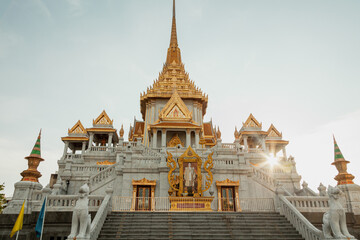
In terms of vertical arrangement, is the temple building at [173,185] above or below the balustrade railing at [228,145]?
below

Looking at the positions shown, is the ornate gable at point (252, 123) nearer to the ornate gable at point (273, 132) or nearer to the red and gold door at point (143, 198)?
the ornate gable at point (273, 132)

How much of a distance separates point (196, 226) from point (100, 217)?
4.31 metres

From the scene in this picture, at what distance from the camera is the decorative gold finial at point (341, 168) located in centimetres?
1800

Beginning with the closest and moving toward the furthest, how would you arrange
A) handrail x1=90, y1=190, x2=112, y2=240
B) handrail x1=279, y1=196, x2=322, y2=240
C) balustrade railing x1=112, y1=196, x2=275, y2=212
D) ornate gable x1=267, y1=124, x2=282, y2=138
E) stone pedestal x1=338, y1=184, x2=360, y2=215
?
handrail x1=90, y1=190, x2=112, y2=240
handrail x1=279, y1=196, x2=322, y2=240
balustrade railing x1=112, y1=196, x2=275, y2=212
stone pedestal x1=338, y1=184, x2=360, y2=215
ornate gable x1=267, y1=124, x2=282, y2=138

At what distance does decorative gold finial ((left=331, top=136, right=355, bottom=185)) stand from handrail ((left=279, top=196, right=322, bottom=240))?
726 cm

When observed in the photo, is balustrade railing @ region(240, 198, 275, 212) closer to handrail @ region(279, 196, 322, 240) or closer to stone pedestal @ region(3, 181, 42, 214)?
handrail @ region(279, 196, 322, 240)

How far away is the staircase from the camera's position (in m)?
11.3

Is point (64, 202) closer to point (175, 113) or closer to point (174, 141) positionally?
point (174, 141)

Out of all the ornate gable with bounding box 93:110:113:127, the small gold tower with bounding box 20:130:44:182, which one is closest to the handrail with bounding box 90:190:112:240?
the small gold tower with bounding box 20:130:44:182

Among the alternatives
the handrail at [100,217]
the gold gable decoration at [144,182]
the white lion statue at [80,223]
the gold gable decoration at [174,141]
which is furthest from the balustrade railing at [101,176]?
the gold gable decoration at [174,141]

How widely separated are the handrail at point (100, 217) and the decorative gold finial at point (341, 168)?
1532cm

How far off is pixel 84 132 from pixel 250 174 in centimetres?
2470

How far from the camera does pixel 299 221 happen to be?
11.8 metres

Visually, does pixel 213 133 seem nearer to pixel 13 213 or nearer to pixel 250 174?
pixel 250 174
